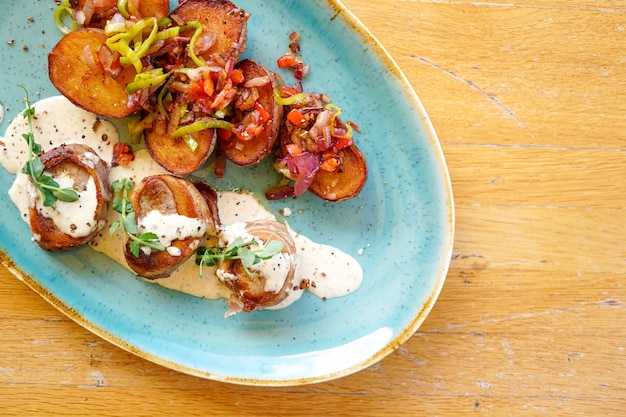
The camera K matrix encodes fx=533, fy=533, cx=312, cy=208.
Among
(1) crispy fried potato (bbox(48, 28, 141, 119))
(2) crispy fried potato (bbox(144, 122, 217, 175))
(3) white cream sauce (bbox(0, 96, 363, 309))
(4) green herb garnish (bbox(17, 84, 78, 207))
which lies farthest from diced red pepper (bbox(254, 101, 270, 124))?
(4) green herb garnish (bbox(17, 84, 78, 207))

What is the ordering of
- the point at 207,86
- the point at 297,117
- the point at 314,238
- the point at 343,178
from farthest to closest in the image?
the point at 314,238
the point at 343,178
the point at 297,117
the point at 207,86

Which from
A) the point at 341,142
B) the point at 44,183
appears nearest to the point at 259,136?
the point at 341,142

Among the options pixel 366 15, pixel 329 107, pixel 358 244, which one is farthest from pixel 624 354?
pixel 366 15

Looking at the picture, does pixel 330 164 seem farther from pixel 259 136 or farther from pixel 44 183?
pixel 44 183

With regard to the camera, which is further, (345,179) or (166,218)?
(345,179)

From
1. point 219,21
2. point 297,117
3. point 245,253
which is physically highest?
point 219,21

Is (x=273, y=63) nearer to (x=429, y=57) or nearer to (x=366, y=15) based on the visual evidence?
(x=366, y=15)
